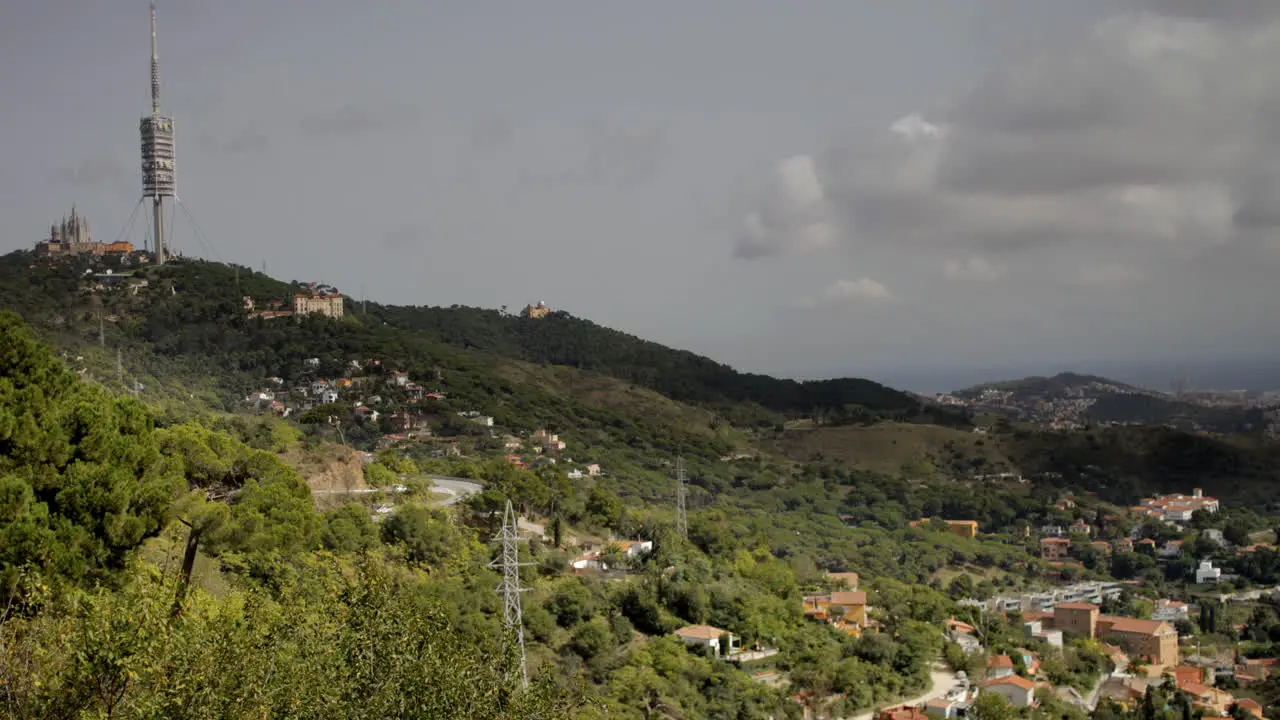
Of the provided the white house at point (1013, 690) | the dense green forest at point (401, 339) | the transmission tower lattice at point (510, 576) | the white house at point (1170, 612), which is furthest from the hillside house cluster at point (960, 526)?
the transmission tower lattice at point (510, 576)

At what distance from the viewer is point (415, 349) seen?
52.3 m

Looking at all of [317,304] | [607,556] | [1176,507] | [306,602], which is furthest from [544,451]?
[306,602]

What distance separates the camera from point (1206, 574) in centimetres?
4212

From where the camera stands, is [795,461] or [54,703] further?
[795,461]

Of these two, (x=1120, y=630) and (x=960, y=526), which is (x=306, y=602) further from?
(x=960, y=526)

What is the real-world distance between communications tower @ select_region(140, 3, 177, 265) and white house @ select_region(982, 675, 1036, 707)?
154ft

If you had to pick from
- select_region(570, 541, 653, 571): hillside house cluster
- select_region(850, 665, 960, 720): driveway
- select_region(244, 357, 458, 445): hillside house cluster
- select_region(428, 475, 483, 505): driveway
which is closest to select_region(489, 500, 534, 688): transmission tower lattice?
select_region(570, 541, 653, 571): hillside house cluster

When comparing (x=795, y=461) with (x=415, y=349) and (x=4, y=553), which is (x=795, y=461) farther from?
(x=4, y=553)

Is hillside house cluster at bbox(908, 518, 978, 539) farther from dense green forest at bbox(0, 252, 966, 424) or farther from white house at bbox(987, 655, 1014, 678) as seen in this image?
dense green forest at bbox(0, 252, 966, 424)

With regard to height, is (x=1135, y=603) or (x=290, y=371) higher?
(x=290, y=371)

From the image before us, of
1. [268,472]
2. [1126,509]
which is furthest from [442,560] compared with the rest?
[1126,509]

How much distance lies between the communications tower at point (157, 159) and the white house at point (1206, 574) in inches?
1956

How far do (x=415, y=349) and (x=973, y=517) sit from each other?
27.0 m

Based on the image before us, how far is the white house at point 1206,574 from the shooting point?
41906 millimetres
